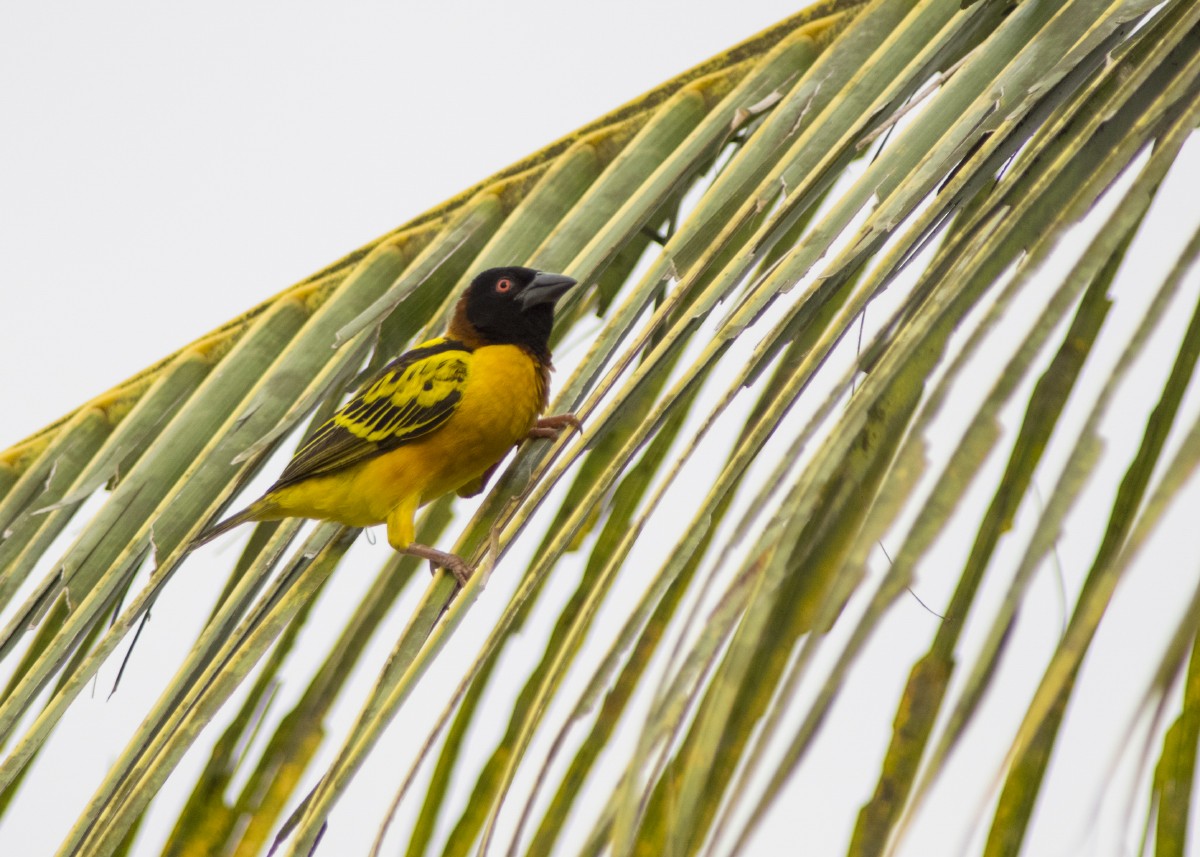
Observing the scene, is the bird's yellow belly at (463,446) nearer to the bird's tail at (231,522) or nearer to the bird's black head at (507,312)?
the bird's black head at (507,312)

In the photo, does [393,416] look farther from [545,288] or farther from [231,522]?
[545,288]

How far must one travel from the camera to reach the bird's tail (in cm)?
234

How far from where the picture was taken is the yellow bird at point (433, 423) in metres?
3.59

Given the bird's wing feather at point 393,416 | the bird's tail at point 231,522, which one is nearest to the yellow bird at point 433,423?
the bird's wing feather at point 393,416

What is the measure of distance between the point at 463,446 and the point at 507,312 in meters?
0.42

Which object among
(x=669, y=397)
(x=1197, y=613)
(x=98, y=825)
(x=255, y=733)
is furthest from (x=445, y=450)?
(x=1197, y=613)

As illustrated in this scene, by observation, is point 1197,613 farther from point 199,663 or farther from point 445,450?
point 445,450

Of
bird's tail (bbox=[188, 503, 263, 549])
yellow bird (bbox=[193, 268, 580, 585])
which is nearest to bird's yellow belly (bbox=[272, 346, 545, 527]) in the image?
yellow bird (bbox=[193, 268, 580, 585])

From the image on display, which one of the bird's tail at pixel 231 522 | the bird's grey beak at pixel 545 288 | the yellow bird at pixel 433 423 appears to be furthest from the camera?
the yellow bird at pixel 433 423

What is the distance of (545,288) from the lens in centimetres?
291

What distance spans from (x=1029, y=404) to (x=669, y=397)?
0.41m

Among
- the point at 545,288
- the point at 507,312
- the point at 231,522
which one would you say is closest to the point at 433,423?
the point at 507,312

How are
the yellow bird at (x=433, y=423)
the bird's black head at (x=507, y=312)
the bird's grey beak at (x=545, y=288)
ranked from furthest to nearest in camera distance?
the yellow bird at (x=433, y=423) → the bird's black head at (x=507, y=312) → the bird's grey beak at (x=545, y=288)

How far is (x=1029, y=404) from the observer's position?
1396 mm
